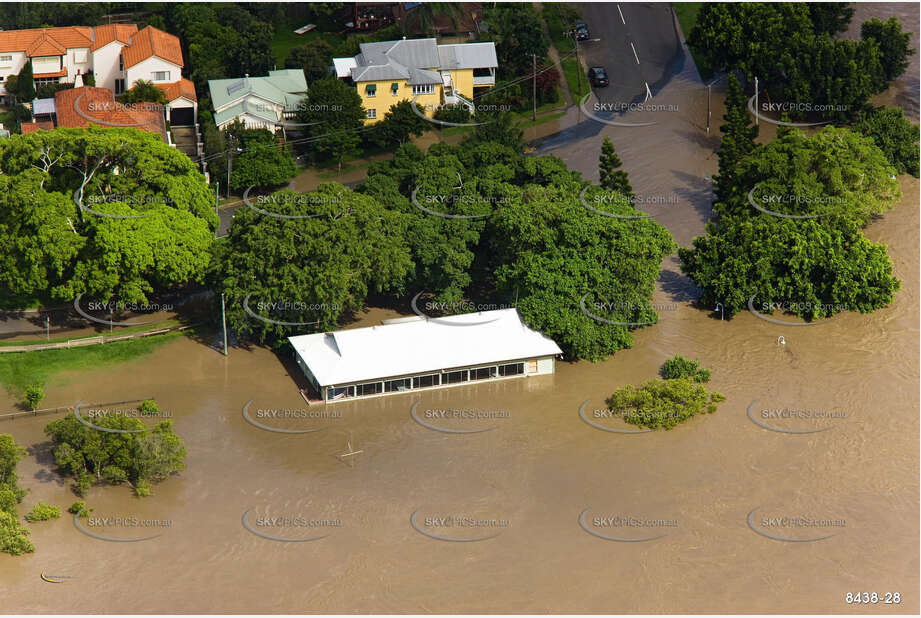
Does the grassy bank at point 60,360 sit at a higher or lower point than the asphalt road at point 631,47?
lower

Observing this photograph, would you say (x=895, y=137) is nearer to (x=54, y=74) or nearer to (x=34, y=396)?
(x=34, y=396)

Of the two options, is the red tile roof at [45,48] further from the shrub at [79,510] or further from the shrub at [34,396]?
the shrub at [79,510]

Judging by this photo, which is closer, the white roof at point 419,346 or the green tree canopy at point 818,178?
the white roof at point 419,346

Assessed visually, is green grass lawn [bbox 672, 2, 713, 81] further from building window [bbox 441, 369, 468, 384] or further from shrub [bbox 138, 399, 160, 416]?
shrub [bbox 138, 399, 160, 416]

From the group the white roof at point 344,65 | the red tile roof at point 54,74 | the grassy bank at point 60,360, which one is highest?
the white roof at point 344,65

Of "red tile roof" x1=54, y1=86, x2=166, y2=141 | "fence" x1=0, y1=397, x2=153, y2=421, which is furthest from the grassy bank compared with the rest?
"red tile roof" x1=54, y1=86, x2=166, y2=141

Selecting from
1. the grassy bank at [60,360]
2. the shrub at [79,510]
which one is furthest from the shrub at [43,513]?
the grassy bank at [60,360]
